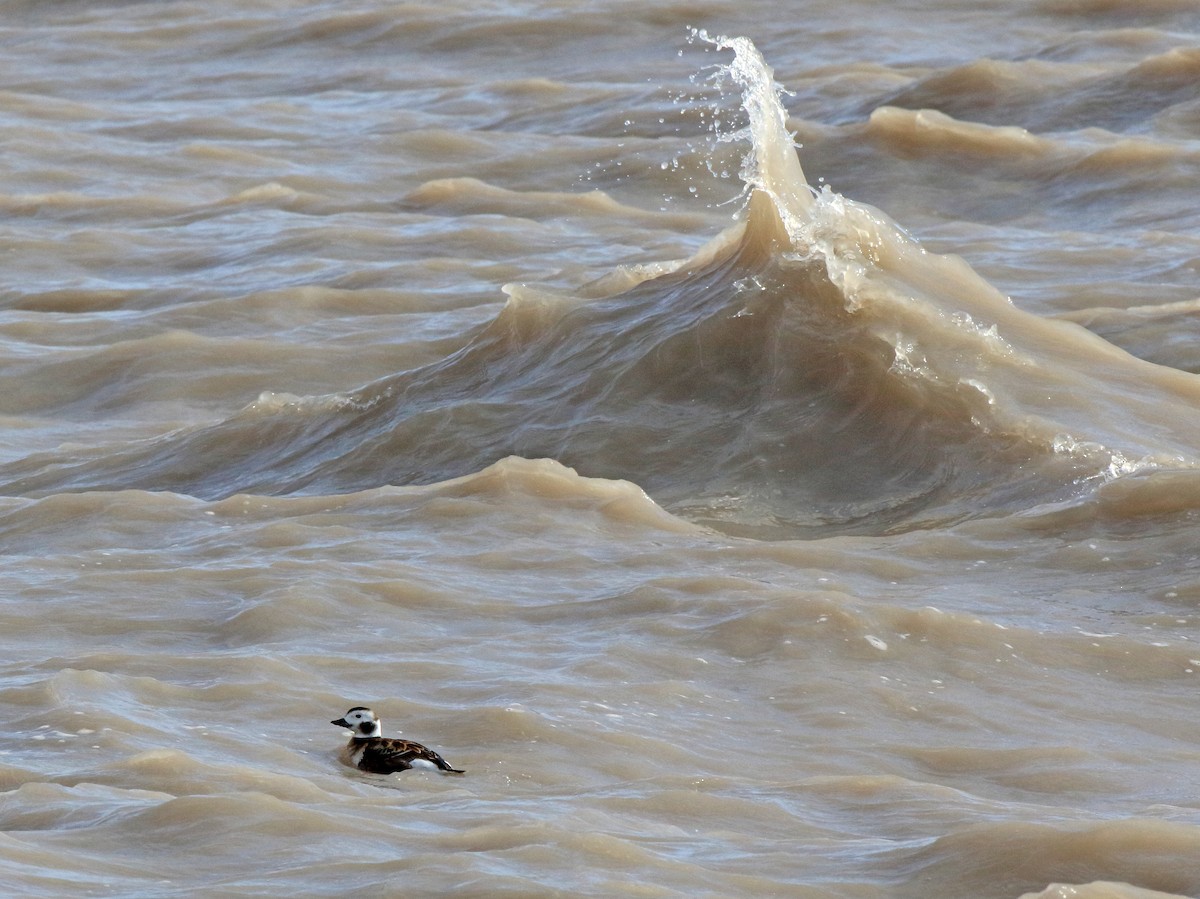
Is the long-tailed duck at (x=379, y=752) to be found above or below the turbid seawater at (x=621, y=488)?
below

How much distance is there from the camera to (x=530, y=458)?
9.04m

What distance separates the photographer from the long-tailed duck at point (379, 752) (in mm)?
5246

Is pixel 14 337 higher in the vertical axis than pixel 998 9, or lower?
lower

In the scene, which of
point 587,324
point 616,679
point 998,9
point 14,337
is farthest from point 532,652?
point 998,9

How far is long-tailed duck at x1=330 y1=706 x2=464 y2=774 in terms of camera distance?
5.25 metres

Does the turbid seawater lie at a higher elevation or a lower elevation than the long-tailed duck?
higher

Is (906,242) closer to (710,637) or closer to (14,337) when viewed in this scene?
(710,637)

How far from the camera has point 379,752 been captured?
529 centimetres

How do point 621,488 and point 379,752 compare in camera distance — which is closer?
point 379,752

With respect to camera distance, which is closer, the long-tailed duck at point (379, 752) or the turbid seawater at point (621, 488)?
the turbid seawater at point (621, 488)

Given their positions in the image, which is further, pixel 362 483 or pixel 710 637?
pixel 362 483

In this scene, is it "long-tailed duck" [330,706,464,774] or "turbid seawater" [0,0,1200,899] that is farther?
"long-tailed duck" [330,706,464,774]

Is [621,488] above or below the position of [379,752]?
above

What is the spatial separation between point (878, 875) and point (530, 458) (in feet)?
15.0
